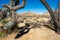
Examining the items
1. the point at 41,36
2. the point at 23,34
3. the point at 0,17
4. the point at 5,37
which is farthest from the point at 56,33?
the point at 0,17

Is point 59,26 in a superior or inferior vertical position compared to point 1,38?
superior

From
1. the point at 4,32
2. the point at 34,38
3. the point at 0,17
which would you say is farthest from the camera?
the point at 0,17

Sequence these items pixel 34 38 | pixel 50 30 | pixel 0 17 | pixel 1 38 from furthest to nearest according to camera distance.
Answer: pixel 0 17 → pixel 1 38 → pixel 50 30 → pixel 34 38

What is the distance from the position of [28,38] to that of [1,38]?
11.1 ft

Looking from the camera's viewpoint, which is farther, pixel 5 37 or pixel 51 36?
pixel 5 37

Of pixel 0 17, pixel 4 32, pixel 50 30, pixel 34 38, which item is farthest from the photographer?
pixel 0 17

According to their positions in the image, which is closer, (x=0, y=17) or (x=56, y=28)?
(x=56, y=28)

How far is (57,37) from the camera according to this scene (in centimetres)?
1170

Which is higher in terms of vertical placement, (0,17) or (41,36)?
(41,36)

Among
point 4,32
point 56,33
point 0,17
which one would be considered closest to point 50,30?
point 56,33

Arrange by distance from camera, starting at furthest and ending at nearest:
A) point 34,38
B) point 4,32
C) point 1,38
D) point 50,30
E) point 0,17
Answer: point 0,17 → point 4,32 → point 1,38 → point 50,30 → point 34,38

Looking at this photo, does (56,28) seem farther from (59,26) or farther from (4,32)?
(4,32)

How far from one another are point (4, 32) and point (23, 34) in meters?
3.70

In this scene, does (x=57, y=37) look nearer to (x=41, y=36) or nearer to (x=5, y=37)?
(x=41, y=36)
